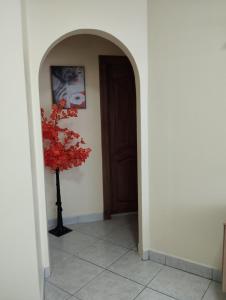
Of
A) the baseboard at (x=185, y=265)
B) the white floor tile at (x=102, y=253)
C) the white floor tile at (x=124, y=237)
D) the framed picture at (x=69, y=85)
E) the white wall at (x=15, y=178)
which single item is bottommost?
the white floor tile at (x=102, y=253)

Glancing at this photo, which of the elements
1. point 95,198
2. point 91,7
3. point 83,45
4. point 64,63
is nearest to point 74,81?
point 64,63

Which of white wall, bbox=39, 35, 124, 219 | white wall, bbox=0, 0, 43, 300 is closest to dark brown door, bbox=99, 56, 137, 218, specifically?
white wall, bbox=39, 35, 124, 219

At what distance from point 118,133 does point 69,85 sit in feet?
2.99

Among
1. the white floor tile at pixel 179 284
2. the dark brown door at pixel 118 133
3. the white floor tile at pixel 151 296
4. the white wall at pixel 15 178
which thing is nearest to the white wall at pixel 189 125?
the white floor tile at pixel 179 284

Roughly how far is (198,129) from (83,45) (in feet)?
6.15

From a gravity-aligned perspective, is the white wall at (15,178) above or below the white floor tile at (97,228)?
above

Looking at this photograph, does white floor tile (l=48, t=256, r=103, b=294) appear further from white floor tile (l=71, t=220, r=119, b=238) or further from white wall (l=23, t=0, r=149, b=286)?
white floor tile (l=71, t=220, r=119, b=238)

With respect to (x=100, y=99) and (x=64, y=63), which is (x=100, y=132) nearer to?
(x=100, y=99)

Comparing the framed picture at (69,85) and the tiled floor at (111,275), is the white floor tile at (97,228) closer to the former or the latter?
the tiled floor at (111,275)

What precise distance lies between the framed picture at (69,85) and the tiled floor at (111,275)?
165 cm

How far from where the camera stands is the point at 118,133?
382 centimetres

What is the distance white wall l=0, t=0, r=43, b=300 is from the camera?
5.75ft

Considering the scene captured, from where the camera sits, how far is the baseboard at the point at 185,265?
2.46m

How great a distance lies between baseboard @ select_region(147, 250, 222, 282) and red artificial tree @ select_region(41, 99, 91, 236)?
4.05ft
